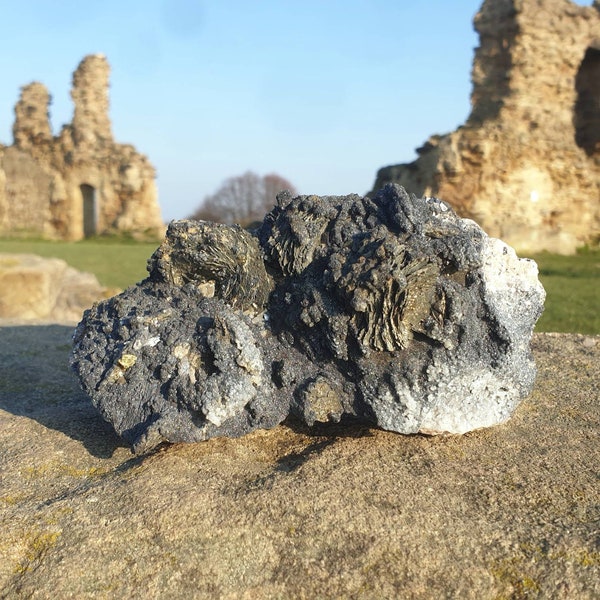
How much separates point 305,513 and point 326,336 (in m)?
0.69

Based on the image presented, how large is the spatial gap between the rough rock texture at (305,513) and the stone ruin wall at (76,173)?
25.6m

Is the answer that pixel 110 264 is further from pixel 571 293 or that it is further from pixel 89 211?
pixel 89 211

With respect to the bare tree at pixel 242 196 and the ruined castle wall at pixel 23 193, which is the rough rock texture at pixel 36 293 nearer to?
the ruined castle wall at pixel 23 193

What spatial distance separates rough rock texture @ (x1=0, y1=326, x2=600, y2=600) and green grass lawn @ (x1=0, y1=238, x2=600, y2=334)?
524 centimetres

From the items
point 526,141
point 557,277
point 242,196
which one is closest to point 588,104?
point 526,141

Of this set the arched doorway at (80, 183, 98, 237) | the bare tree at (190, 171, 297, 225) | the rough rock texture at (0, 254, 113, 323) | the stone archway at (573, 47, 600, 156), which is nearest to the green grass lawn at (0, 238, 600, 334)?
the rough rock texture at (0, 254, 113, 323)

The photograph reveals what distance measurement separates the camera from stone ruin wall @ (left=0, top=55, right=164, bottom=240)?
1083 inches

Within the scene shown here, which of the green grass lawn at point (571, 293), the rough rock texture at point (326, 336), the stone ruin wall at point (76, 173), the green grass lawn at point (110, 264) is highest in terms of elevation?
the stone ruin wall at point (76, 173)

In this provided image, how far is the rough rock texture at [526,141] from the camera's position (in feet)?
57.9

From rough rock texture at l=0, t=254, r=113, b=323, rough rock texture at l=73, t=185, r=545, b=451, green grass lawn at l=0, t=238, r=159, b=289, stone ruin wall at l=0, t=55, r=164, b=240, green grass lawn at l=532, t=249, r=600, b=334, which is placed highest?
stone ruin wall at l=0, t=55, r=164, b=240

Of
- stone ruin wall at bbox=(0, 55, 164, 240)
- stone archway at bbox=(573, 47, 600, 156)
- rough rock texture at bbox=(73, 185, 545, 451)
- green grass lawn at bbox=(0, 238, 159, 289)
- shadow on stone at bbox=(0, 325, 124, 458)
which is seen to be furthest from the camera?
stone ruin wall at bbox=(0, 55, 164, 240)

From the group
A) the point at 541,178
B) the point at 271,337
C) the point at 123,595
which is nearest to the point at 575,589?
the point at 123,595

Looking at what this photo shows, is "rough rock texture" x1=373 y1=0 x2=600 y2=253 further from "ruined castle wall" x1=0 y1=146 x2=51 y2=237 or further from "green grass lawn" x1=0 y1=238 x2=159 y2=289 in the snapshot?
"ruined castle wall" x1=0 y1=146 x2=51 y2=237

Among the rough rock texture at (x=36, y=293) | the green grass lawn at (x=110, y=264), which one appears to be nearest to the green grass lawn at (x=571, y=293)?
the rough rock texture at (x=36, y=293)
